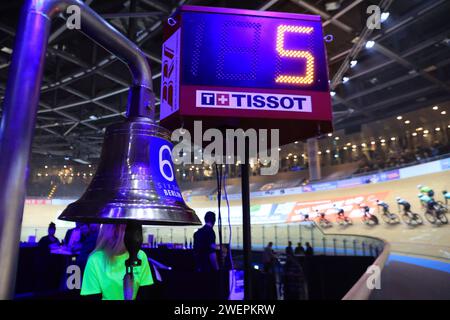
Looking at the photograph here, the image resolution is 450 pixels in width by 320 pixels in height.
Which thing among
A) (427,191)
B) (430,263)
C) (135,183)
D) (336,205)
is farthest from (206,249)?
(336,205)

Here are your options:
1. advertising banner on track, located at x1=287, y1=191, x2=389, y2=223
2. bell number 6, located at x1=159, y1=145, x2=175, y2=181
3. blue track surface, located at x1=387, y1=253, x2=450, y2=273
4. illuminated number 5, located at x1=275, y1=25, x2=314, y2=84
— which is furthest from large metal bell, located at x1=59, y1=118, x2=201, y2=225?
advertising banner on track, located at x1=287, y1=191, x2=389, y2=223

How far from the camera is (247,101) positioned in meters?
1.26

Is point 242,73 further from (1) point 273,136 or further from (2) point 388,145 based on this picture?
(2) point 388,145

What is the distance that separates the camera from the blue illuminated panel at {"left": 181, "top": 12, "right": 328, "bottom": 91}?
128cm

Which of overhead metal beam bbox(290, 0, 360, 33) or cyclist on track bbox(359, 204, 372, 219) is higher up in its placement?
overhead metal beam bbox(290, 0, 360, 33)

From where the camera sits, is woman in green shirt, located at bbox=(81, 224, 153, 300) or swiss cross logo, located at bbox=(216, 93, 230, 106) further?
woman in green shirt, located at bbox=(81, 224, 153, 300)

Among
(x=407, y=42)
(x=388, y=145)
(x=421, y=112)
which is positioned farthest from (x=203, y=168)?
(x=407, y=42)

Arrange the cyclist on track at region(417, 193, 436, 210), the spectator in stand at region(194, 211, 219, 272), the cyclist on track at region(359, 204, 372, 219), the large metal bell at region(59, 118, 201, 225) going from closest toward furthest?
the large metal bell at region(59, 118, 201, 225) < the spectator in stand at region(194, 211, 219, 272) < the cyclist on track at region(417, 193, 436, 210) < the cyclist on track at region(359, 204, 372, 219)

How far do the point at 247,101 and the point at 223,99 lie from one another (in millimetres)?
98

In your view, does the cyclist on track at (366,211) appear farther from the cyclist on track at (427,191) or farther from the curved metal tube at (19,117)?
the curved metal tube at (19,117)

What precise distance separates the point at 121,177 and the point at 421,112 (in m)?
22.7

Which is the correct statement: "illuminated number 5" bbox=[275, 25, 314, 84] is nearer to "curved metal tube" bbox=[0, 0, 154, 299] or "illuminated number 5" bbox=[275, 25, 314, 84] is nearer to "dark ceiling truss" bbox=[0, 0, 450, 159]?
"curved metal tube" bbox=[0, 0, 154, 299]

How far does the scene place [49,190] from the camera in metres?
27.4
